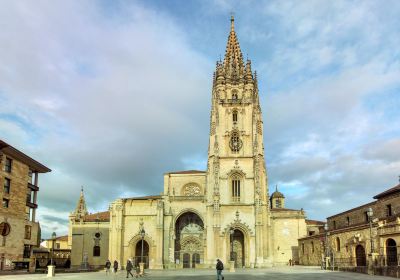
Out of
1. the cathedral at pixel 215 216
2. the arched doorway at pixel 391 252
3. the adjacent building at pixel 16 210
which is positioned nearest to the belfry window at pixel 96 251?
the cathedral at pixel 215 216

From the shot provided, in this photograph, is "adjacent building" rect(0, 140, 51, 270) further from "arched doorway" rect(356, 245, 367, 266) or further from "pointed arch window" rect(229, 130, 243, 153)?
"arched doorway" rect(356, 245, 367, 266)

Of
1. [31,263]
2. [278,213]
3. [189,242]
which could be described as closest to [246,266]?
[189,242]

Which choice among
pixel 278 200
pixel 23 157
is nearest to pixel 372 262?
pixel 23 157

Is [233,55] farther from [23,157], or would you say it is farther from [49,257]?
[49,257]

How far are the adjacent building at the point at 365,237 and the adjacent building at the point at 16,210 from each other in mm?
30126

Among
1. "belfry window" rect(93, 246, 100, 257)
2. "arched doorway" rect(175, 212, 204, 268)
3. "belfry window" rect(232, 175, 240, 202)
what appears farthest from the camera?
"belfry window" rect(93, 246, 100, 257)

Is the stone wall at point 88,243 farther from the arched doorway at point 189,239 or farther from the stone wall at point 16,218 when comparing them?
the stone wall at point 16,218

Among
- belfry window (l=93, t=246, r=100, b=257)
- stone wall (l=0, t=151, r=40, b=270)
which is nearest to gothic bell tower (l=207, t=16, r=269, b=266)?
belfry window (l=93, t=246, r=100, b=257)

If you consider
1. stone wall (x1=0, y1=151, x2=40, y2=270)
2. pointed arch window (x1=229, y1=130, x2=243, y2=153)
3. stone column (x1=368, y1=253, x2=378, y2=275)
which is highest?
pointed arch window (x1=229, y1=130, x2=243, y2=153)

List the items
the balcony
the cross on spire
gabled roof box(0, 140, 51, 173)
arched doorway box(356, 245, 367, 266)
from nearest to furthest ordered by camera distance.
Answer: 1. gabled roof box(0, 140, 51, 173)
2. arched doorway box(356, 245, 367, 266)
3. the balcony
4. the cross on spire

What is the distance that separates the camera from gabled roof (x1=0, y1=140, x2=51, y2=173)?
3877 cm

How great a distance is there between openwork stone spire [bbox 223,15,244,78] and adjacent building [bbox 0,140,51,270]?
1296 inches

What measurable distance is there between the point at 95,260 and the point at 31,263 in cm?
2053

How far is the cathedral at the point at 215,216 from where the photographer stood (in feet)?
185
